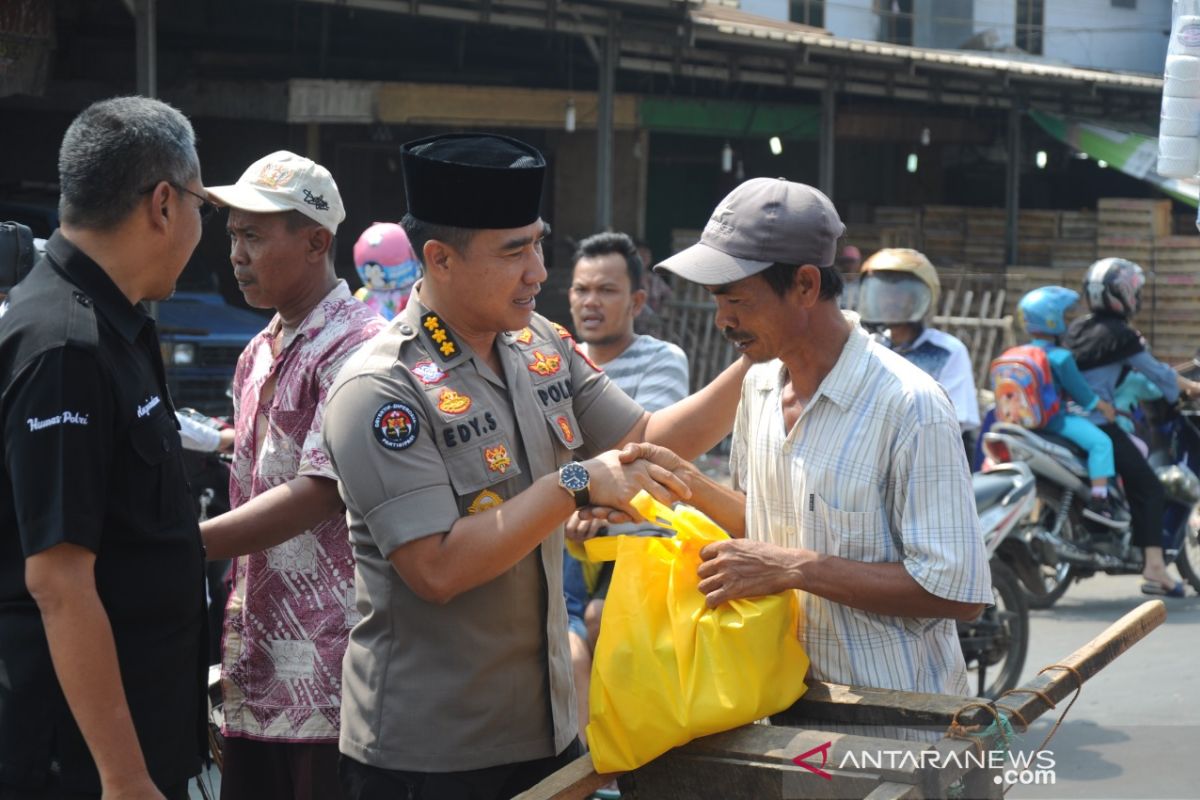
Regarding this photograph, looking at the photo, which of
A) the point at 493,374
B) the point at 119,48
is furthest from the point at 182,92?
the point at 493,374

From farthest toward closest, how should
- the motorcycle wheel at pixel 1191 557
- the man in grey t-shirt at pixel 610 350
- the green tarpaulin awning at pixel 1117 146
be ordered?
the green tarpaulin awning at pixel 1117 146, the motorcycle wheel at pixel 1191 557, the man in grey t-shirt at pixel 610 350

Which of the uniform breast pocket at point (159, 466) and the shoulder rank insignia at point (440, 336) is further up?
the shoulder rank insignia at point (440, 336)

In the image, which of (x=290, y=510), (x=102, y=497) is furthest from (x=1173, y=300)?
(x=102, y=497)

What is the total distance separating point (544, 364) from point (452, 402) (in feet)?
1.17

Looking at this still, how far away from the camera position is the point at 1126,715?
637 centimetres

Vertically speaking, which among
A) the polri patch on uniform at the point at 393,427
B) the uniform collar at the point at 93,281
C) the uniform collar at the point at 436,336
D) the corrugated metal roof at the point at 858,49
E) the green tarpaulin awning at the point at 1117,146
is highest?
the corrugated metal roof at the point at 858,49

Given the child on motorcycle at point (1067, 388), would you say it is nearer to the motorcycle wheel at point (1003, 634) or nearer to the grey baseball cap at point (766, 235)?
the motorcycle wheel at point (1003, 634)

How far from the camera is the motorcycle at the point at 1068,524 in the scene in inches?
302

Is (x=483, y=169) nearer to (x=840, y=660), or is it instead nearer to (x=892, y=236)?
(x=840, y=660)

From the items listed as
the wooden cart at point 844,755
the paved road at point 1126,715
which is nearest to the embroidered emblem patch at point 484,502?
the wooden cart at point 844,755

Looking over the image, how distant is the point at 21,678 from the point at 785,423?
155cm

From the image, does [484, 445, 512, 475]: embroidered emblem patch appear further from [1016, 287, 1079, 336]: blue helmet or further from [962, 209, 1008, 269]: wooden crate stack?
[962, 209, 1008, 269]: wooden crate stack

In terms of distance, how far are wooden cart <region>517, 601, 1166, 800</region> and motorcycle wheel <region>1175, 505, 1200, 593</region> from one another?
6334 mm

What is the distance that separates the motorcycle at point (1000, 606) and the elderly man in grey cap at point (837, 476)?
3492 millimetres
